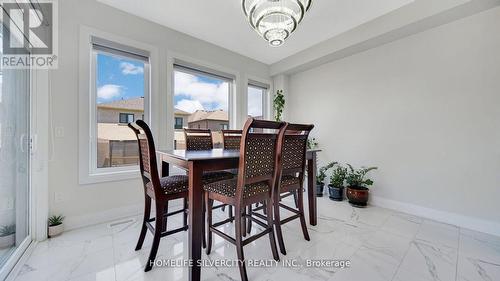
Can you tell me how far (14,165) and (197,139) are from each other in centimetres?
158

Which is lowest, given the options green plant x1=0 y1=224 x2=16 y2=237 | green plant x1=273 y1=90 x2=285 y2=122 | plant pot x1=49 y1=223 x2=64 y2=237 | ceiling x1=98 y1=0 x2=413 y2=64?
plant pot x1=49 y1=223 x2=64 y2=237

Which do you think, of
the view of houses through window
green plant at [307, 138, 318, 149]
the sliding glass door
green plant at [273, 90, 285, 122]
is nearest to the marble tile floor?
the sliding glass door

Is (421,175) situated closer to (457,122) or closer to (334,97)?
(457,122)

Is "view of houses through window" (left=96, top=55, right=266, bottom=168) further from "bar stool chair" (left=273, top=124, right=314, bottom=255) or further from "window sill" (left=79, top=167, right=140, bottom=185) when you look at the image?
"bar stool chair" (left=273, top=124, right=314, bottom=255)

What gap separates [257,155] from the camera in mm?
1440

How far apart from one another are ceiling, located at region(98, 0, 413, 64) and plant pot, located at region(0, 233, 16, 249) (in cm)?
246

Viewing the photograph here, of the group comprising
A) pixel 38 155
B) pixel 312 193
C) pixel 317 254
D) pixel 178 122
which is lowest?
pixel 317 254

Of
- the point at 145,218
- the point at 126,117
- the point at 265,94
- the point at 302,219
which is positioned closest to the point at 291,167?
the point at 302,219

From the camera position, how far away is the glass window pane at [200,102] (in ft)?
9.98

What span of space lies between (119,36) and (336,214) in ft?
11.4

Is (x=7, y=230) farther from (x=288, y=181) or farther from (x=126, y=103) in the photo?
(x=288, y=181)

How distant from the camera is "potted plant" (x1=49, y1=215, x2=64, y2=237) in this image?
6.37ft

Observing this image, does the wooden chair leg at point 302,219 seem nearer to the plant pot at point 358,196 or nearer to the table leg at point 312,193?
the table leg at point 312,193

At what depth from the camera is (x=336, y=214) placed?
8.43 feet
